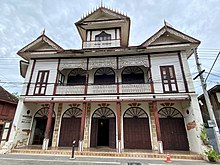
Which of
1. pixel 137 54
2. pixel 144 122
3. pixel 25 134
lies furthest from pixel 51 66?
pixel 144 122

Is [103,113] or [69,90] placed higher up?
[69,90]

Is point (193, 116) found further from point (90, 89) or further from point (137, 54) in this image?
point (90, 89)

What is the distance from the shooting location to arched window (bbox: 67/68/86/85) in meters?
10.8

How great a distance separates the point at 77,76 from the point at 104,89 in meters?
3.13

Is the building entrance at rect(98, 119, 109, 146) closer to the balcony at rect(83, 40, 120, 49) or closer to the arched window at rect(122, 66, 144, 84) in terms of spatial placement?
the arched window at rect(122, 66, 144, 84)

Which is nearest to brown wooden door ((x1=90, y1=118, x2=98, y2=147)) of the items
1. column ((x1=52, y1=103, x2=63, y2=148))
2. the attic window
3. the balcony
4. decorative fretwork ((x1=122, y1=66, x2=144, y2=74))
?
column ((x1=52, y1=103, x2=63, y2=148))

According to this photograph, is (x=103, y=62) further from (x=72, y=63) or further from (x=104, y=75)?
(x=72, y=63)

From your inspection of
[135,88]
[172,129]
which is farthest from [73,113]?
[172,129]

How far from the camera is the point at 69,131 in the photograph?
9508 millimetres

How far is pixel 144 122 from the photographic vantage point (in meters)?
9.16

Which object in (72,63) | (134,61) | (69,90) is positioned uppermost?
(72,63)

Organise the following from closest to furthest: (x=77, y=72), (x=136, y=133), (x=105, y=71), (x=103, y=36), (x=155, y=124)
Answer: (x=155, y=124) → (x=136, y=133) → (x=105, y=71) → (x=77, y=72) → (x=103, y=36)

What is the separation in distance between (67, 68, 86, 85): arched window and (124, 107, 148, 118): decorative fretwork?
4405mm

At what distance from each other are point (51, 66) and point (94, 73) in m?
3.36
